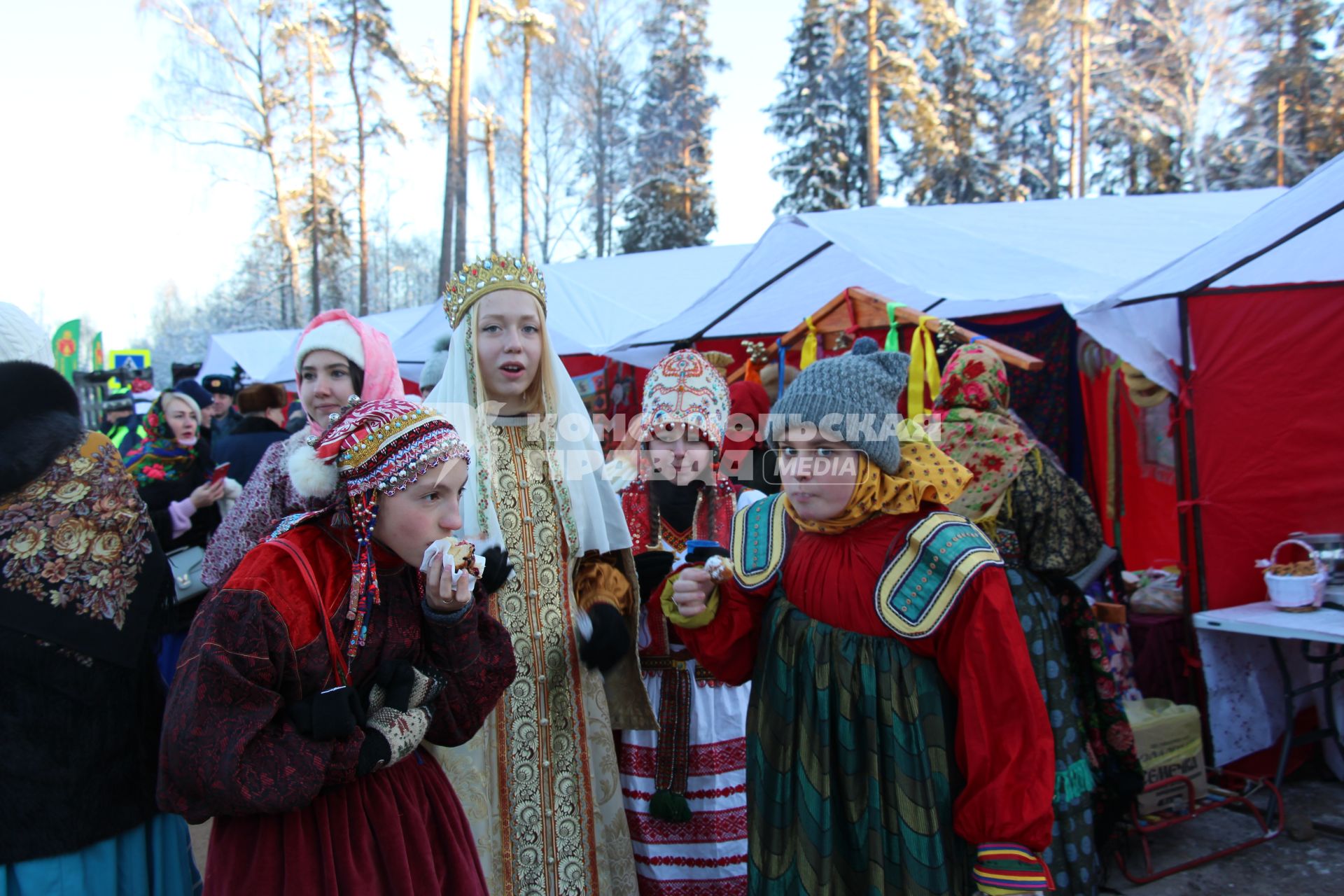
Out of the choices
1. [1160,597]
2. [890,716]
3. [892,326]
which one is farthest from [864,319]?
[890,716]

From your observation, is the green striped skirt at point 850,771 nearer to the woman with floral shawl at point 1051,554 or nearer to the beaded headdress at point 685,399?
the beaded headdress at point 685,399

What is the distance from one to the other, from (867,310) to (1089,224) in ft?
10.7

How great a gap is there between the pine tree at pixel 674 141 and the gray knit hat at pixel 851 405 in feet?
83.2

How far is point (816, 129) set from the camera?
83.8 feet

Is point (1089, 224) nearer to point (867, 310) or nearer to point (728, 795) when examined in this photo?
point (867, 310)

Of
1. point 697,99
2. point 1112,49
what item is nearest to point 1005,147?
point 1112,49

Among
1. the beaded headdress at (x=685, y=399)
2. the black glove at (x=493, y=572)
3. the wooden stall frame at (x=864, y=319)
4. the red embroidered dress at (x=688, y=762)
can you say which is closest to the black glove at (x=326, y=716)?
the black glove at (x=493, y=572)

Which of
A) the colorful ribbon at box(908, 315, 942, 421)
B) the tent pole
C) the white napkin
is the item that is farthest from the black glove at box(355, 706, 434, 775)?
the tent pole

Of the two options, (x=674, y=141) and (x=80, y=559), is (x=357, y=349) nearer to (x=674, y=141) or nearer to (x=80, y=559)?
(x=80, y=559)

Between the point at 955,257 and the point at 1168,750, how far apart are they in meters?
3.55

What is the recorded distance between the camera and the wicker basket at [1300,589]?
12.8 ft

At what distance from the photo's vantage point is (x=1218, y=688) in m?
4.17

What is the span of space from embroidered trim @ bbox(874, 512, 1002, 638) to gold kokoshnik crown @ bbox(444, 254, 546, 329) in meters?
1.27

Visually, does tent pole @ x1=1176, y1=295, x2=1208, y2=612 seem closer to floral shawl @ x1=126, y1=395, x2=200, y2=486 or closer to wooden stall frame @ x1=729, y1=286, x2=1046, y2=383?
wooden stall frame @ x1=729, y1=286, x2=1046, y2=383
